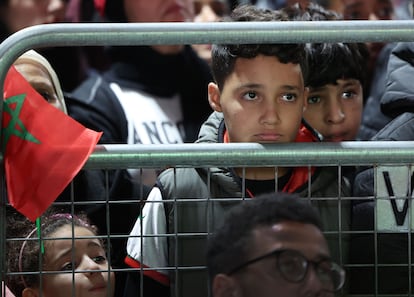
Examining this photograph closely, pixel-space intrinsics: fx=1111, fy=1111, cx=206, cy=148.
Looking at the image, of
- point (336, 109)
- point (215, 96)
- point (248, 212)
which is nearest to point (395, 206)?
point (248, 212)

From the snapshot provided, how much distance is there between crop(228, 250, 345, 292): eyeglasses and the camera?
109 inches

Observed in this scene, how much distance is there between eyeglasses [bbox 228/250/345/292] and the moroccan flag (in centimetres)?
61

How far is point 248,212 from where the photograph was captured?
114 inches

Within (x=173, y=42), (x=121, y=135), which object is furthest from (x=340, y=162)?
(x=121, y=135)

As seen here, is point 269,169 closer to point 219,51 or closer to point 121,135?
point 219,51

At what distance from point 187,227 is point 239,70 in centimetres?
60

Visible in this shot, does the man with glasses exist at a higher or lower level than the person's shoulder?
lower

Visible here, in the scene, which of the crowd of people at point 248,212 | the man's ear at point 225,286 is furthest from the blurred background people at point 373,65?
the man's ear at point 225,286

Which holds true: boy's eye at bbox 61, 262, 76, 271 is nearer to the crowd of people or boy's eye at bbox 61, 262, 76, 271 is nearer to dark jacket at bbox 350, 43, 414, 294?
the crowd of people

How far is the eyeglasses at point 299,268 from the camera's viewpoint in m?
2.77

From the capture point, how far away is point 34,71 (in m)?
4.18

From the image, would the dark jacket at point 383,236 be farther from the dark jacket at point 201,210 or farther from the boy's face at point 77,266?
the boy's face at point 77,266

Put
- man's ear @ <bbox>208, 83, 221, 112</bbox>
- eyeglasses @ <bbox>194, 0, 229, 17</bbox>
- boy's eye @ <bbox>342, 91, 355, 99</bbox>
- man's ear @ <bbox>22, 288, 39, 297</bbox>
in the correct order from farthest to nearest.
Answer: eyeglasses @ <bbox>194, 0, 229, 17</bbox> < boy's eye @ <bbox>342, 91, 355, 99</bbox> < man's ear @ <bbox>208, 83, 221, 112</bbox> < man's ear @ <bbox>22, 288, 39, 297</bbox>

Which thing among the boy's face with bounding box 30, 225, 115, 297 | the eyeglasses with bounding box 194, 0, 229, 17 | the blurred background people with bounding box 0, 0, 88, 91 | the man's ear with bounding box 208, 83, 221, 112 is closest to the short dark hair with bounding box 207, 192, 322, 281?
the boy's face with bounding box 30, 225, 115, 297
